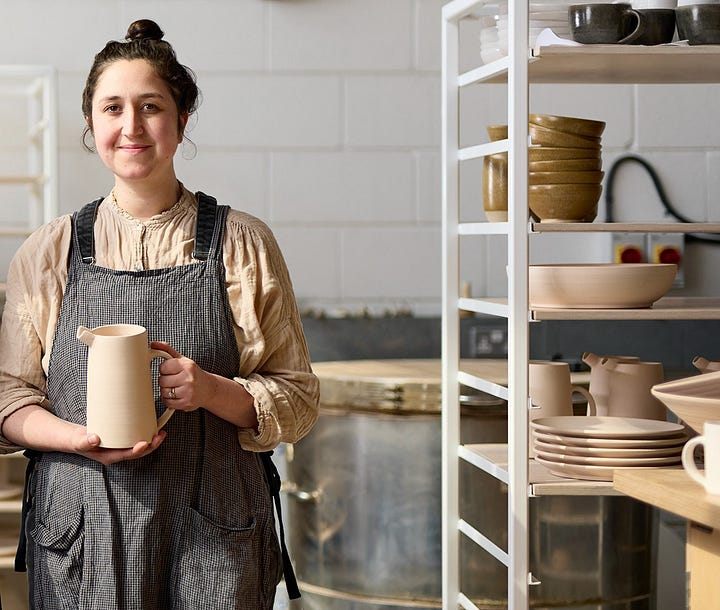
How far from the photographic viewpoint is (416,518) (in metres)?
2.70

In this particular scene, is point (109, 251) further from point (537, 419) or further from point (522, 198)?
point (537, 419)

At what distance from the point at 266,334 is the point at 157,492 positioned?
31cm

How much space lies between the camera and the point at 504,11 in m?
2.15

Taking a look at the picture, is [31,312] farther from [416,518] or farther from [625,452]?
[416,518]

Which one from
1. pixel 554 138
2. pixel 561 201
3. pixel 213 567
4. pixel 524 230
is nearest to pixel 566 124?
pixel 554 138

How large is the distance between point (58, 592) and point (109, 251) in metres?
0.54

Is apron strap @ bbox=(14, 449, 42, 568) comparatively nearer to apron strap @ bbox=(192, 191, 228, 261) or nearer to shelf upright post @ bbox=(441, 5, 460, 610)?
apron strap @ bbox=(192, 191, 228, 261)

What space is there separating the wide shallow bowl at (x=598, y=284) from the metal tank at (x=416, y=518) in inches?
19.6

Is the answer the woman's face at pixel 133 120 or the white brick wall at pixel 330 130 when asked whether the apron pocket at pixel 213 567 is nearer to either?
the woman's face at pixel 133 120

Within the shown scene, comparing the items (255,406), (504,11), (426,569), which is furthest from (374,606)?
(504,11)

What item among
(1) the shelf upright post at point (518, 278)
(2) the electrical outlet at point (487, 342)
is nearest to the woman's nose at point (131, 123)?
(1) the shelf upright post at point (518, 278)

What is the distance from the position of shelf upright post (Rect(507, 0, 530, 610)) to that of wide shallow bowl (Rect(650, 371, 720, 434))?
2.19 ft

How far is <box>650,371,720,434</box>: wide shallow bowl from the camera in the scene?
1284mm

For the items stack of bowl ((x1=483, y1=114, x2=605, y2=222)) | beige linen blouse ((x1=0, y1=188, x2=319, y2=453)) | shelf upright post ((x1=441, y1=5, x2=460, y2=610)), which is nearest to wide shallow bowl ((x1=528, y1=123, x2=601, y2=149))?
stack of bowl ((x1=483, y1=114, x2=605, y2=222))
